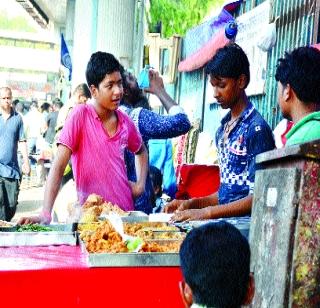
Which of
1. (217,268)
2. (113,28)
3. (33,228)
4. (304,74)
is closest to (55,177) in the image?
(33,228)

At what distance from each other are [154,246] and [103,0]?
9.91m

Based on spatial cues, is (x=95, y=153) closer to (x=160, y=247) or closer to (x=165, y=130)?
(x=165, y=130)

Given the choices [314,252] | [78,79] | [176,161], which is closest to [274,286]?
[314,252]

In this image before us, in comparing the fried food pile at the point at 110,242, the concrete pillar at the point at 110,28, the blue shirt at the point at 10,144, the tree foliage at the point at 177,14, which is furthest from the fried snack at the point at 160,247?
the tree foliage at the point at 177,14

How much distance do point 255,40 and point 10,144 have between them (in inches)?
131

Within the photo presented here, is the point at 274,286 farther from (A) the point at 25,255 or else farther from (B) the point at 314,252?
(A) the point at 25,255

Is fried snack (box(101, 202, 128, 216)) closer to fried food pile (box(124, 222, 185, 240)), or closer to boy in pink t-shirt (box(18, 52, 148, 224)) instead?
boy in pink t-shirt (box(18, 52, 148, 224))

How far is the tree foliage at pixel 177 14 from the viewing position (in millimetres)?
12648

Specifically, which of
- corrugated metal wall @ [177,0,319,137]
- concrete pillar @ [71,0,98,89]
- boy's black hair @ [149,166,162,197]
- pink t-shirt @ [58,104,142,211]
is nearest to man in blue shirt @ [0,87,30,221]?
boy's black hair @ [149,166,162,197]

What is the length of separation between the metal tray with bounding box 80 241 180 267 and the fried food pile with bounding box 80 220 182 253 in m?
0.11

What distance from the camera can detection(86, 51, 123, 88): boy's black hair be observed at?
402 cm

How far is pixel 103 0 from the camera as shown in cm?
1233

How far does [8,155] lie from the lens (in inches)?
321

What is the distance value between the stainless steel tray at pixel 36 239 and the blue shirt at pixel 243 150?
903 millimetres
